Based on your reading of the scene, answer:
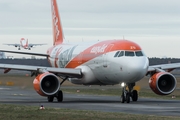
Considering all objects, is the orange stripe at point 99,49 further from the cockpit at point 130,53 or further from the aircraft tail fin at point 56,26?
the aircraft tail fin at point 56,26

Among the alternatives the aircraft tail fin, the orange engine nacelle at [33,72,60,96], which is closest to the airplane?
the orange engine nacelle at [33,72,60,96]

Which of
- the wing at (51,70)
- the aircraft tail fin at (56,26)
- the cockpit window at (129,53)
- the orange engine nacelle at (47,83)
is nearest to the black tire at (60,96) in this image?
the orange engine nacelle at (47,83)

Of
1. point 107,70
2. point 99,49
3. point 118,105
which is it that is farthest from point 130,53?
point 118,105

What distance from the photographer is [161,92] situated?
37688mm

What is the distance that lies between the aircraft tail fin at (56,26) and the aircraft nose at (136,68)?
17661 millimetres

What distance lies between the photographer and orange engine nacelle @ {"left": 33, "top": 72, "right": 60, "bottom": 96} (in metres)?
36.3

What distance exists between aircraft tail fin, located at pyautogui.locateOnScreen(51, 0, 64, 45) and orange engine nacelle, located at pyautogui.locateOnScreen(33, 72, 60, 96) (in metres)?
14.7

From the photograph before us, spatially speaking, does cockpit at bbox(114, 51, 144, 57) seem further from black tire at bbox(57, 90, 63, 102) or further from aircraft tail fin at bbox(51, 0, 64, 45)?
aircraft tail fin at bbox(51, 0, 64, 45)

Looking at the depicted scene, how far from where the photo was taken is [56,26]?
174 ft

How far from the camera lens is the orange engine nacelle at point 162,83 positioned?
123 ft

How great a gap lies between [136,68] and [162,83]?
459 cm

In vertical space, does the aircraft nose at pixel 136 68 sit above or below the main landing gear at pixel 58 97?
above

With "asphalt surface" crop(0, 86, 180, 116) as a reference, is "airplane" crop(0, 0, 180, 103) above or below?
above

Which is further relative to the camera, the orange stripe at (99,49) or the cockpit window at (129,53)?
the orange stripe at (99,49)
